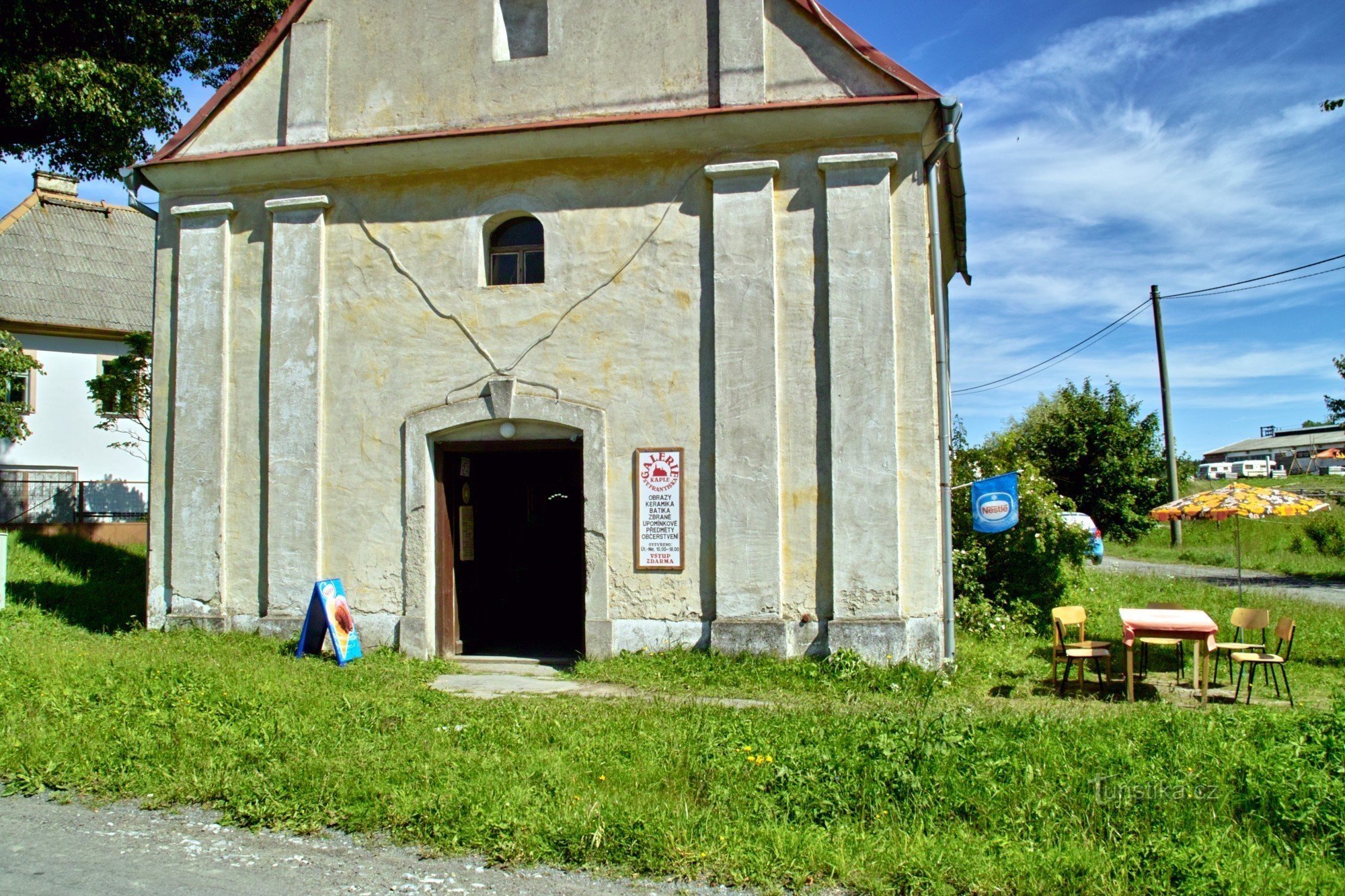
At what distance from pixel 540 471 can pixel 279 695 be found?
4.98 metres

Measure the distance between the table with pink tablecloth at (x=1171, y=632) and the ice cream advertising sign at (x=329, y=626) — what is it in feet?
23.1

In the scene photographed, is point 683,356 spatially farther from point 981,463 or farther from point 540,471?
point 981,463

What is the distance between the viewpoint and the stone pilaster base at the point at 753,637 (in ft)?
29.7

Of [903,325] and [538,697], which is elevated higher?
[903,325]

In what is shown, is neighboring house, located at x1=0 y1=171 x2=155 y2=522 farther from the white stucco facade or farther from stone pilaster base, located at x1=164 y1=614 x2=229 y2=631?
stone pilaster base, located at x1=164 y1=614 x2=229 y2=631

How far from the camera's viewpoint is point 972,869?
4312 mm

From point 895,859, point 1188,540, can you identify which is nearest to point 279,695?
point 895,859

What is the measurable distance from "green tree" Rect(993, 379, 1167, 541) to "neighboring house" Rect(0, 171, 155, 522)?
23.8m

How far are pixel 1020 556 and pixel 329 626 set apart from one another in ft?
27.6

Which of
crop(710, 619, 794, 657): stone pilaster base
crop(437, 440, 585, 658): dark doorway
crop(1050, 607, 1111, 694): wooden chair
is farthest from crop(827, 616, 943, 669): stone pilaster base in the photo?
crop(437, 440, 585, 658): dark doorway

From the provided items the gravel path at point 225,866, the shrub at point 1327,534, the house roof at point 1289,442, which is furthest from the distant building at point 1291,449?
the gravel path at point 225,866

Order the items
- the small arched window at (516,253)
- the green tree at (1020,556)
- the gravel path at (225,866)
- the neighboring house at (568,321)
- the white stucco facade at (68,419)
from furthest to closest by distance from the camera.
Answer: the white stucco facade at (68,419)
the green tree at (1020,556)
the small arched window at (516,253)
the neighboring house at (568,321)
the gravel path at (225,866)

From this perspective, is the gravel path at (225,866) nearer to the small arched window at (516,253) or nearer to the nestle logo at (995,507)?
the nestle logo at (995,507)

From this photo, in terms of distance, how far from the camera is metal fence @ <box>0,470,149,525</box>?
926 inches
